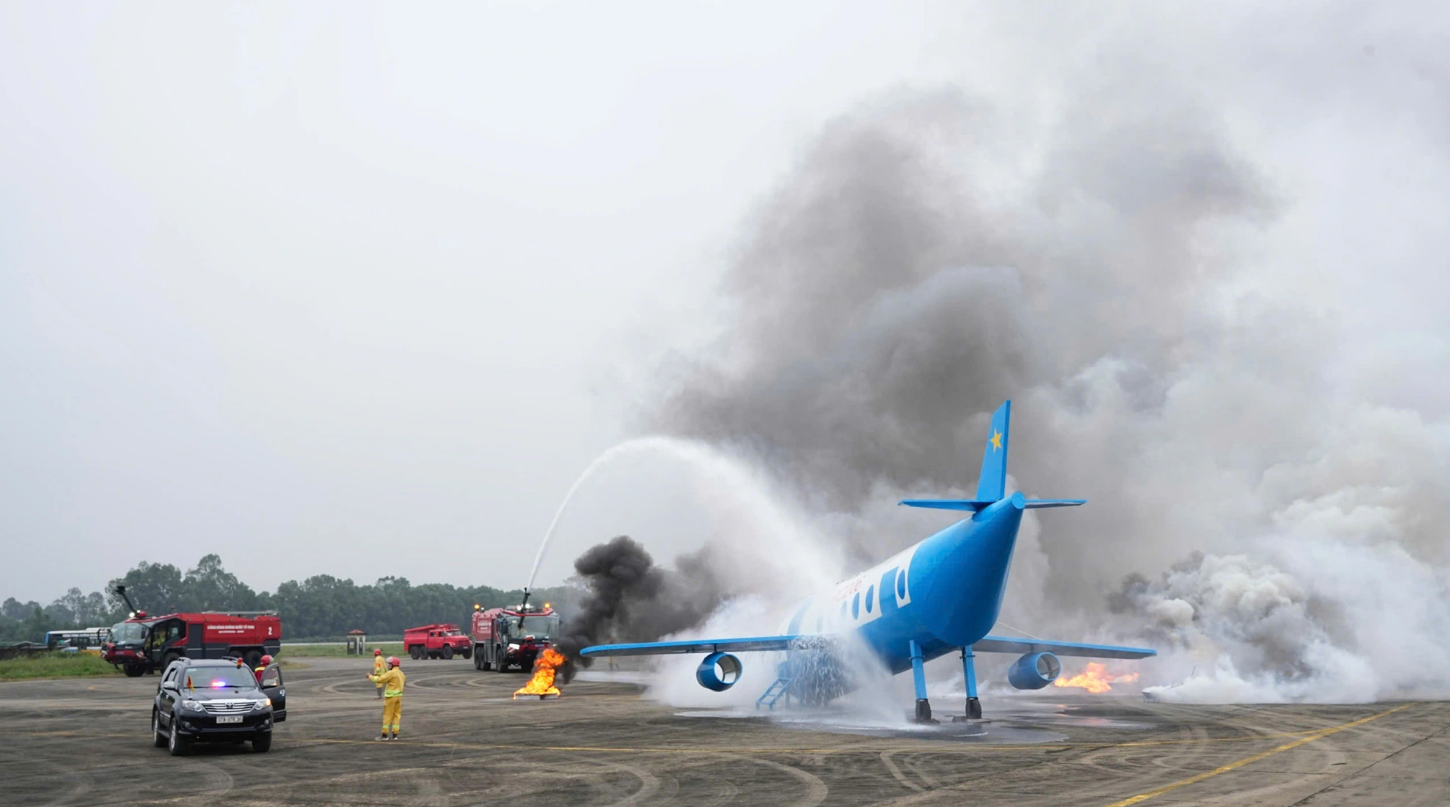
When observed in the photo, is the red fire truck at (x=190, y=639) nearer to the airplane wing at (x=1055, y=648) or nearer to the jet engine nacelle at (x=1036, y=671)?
the airplane wing at (x=1055, y=648)

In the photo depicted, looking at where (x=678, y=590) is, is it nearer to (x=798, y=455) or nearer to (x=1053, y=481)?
(x=798, y=455)

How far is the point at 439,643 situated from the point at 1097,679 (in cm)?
5730

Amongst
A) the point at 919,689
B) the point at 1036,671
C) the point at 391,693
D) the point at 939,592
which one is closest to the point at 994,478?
the point at 939,592

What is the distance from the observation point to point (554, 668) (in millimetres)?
41250

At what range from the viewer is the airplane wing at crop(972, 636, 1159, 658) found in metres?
31.8

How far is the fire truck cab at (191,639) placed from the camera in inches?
2208

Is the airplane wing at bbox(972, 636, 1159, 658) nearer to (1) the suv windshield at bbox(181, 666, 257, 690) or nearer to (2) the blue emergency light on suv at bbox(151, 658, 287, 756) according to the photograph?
(2) the blue emergency light on suv at bbox(151, 658, 287, 756)

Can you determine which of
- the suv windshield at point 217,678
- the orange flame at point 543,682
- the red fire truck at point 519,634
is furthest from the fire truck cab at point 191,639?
the suv windshield at point 217,678

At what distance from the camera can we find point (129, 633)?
59.0 m

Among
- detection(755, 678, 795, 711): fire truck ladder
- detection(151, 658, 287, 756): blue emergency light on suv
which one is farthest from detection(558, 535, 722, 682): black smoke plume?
detection(151, 658, 287, 756): blue emergency light on suv

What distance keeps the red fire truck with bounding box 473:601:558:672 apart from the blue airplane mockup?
26.3 meters

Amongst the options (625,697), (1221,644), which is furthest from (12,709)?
(1221,644)

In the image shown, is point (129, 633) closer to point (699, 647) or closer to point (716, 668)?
point (699, 647)

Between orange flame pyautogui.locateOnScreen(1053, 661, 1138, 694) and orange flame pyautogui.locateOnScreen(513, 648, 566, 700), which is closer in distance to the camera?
orange flame pyautogui.locateOnScreen(513, 648, 566, 700)
